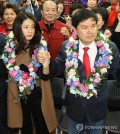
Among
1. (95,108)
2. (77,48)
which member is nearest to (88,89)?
(95,108)

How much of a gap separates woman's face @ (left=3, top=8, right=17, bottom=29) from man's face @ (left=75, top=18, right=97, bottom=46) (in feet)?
4.46

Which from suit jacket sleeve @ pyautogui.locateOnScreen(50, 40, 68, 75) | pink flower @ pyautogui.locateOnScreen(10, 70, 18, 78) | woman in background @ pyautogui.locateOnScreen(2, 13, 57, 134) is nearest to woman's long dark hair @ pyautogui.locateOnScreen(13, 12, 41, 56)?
woman in background @ pyautogui.locateOnScreen(2, 13, 57, 134)

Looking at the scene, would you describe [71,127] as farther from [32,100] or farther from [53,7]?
[53,7]

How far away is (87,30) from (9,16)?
1458mm

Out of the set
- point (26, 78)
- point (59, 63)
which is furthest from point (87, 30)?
Result: point (26, 78)

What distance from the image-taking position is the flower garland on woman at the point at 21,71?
235 centimetres

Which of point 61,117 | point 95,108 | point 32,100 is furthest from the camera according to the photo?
point 61,117

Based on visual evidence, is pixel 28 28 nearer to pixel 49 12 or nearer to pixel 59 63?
pixel 59 63

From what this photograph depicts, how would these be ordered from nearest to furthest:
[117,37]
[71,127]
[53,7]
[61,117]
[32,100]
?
[71,127] < [32,100] < [61,117] < [117,37] < [53,7]

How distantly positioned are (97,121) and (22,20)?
1.15m

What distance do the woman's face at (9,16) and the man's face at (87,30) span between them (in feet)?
4.46

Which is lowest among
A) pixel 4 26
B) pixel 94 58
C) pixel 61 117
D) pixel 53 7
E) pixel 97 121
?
pixel 61 117

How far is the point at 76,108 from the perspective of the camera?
2068 millimetres

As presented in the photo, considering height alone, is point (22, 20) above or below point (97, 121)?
above
